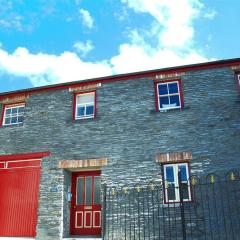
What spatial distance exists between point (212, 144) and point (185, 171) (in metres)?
1.37

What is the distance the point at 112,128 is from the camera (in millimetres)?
13273

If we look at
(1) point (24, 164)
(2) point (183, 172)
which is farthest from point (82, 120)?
(2) point (183, 172)

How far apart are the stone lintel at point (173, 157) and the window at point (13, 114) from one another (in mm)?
6640

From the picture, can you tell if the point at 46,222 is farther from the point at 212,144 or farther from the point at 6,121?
the point at 212,144

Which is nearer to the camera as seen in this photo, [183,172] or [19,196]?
[183,172]

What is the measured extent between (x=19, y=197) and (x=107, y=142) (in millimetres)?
4245

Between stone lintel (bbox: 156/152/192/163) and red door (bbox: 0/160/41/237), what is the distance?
16.4 ft

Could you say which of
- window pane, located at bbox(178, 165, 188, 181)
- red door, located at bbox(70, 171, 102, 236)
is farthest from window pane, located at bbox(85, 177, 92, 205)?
window pane, located at bbox(178, 165, 188, 181)

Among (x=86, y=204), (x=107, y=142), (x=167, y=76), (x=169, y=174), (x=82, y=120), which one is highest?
(x=167, y=76)

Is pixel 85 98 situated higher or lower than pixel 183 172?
higher

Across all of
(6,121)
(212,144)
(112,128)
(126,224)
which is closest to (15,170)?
(6,121)

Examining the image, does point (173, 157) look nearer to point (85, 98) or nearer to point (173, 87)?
point (173, 87)

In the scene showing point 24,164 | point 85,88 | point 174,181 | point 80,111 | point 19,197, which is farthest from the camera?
point 85,88

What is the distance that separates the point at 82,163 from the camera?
506 inches
